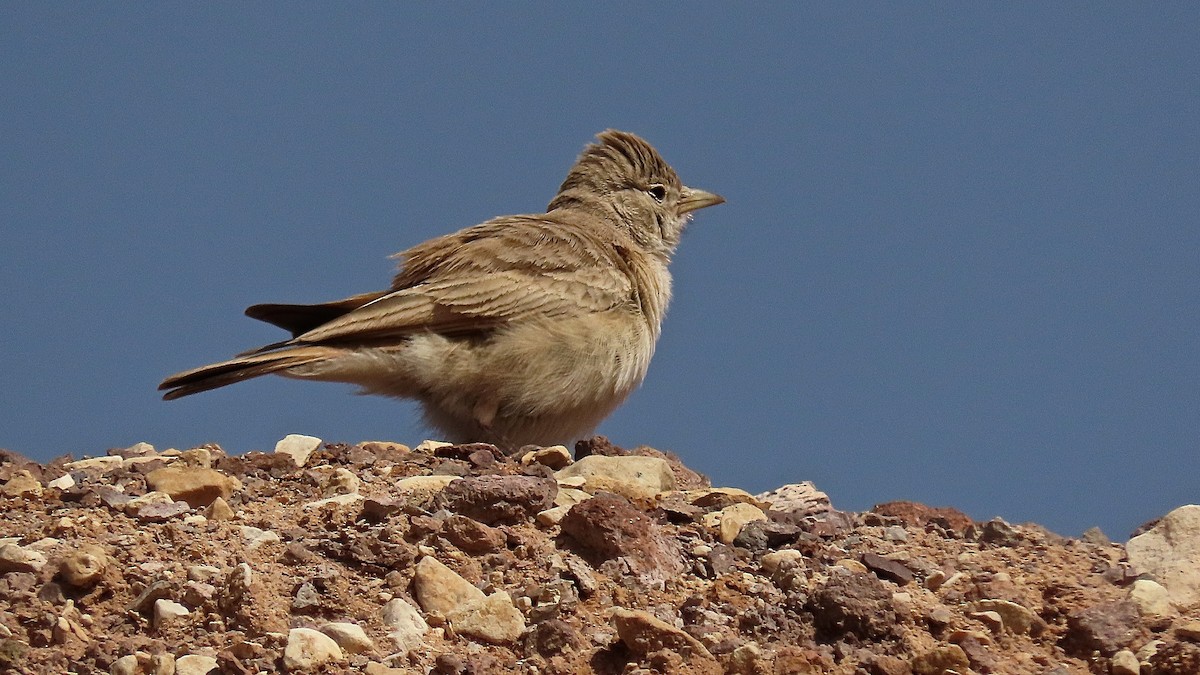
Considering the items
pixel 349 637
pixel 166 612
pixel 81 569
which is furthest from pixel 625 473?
pixel 81 569

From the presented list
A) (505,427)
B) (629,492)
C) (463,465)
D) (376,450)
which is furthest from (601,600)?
(505,427)

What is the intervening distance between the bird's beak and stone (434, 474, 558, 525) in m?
5.33

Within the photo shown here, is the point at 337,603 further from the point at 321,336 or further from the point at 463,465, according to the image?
the point at 321,336

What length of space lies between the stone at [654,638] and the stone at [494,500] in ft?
3.67

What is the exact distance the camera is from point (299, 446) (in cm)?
723

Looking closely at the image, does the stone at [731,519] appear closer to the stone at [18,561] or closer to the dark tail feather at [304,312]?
the stone at [18,561]

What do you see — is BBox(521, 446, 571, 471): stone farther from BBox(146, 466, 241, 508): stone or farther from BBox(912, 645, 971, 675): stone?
BBox(912, 645, 971, 675): stone

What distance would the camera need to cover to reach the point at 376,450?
719 centimetres

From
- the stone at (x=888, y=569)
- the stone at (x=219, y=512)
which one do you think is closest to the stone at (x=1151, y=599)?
the stone at (x=888, y=569)

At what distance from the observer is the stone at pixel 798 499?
6.55m

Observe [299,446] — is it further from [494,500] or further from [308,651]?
[308,651]

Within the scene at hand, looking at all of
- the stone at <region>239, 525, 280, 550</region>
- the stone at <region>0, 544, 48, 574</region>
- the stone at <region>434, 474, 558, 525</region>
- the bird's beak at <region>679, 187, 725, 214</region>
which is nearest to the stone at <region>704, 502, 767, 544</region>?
the stone at <region>434, 474, 558, 525</region>

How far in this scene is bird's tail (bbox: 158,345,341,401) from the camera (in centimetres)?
800

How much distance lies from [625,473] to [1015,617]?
223 cm
